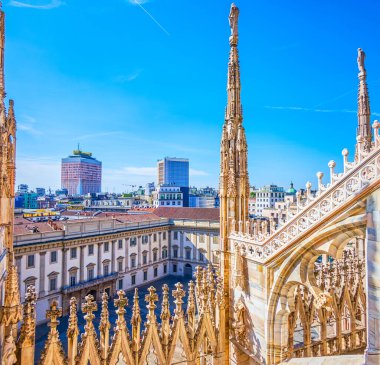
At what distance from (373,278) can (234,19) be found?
11.0 meters

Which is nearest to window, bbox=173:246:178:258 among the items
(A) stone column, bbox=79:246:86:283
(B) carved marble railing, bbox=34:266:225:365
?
(A) stone column, bbox=79:246:86:283

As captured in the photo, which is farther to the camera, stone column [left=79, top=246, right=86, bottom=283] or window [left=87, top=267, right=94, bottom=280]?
window [left=87, top=267, right=94, bottom=280]

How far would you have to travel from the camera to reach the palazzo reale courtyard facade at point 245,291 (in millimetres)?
6996

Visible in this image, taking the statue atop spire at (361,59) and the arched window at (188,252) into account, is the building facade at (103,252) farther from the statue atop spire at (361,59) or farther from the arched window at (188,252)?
the statue atop spire at (361,59)

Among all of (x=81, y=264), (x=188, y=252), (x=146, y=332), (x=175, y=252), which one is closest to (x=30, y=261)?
(x=81, y=264)

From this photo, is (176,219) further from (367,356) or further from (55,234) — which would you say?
(367,356)

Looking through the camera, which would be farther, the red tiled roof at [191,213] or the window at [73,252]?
the red tiled roof at [191,213]

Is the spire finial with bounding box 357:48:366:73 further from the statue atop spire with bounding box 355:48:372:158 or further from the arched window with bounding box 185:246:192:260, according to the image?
the arched window with bounding box 185:246:192:260

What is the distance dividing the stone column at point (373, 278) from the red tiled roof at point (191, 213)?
5112 cm

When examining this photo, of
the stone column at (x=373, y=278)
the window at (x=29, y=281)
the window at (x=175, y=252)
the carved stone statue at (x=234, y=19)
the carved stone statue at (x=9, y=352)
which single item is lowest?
the window at (x=175, y=252)

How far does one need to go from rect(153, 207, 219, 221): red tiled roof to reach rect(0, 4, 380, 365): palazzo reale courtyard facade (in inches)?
1795

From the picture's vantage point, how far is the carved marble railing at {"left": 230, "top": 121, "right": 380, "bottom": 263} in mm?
7355

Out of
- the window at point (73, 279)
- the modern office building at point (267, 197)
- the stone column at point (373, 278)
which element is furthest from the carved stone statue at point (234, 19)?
the modern office building at point (267, 197)

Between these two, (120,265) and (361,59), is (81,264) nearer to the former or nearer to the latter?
(120,265)
